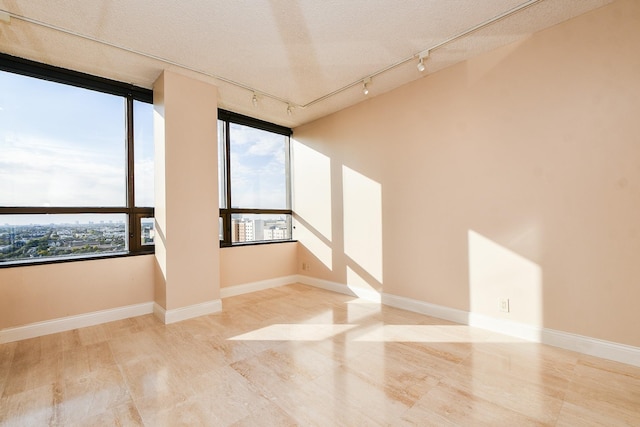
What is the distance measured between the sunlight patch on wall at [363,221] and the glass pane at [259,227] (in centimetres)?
141

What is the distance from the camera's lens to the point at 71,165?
3.16 metres

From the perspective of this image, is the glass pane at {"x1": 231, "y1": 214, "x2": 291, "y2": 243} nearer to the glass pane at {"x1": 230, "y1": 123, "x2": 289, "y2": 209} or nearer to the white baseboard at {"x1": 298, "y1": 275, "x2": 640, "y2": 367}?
the glass pane at {"x1": 230, "y1": 123, "x2": 289, "y2": 209}

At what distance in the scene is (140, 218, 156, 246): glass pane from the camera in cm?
353

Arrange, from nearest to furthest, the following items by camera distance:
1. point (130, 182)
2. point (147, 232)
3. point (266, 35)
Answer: point (266, 35) < point (130, 182) < point (147, 232)

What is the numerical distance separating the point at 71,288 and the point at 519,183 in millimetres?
4826

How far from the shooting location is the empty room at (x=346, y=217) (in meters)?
1.99

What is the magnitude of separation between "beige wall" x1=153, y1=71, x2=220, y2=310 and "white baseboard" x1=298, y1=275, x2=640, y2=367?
7.69ft

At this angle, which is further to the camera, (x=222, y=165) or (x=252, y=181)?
(x=252, y=181)

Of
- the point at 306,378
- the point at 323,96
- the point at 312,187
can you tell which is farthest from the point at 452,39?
the point at 306,378

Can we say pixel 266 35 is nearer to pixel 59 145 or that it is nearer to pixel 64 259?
pixel 59 145

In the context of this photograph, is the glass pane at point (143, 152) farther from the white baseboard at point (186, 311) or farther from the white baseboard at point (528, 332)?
the white baseboard at point (528, 332)

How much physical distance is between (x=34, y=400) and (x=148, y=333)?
105cm

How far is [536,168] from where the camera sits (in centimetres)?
261

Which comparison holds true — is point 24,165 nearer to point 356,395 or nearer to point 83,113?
point 83,113
